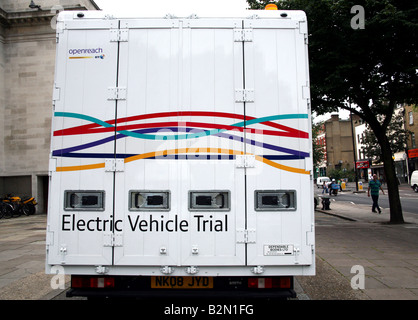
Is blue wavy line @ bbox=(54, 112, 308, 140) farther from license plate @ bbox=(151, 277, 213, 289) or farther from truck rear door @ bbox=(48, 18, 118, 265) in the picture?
license plate @ bbox=(151, 277, 213, 289)

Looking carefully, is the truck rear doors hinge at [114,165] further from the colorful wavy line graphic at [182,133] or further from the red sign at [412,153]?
the red sign at [412,153]

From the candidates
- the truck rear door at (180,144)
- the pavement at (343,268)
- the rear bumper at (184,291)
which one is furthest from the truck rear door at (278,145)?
the pavement at (343,268)

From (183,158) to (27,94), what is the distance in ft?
68.7

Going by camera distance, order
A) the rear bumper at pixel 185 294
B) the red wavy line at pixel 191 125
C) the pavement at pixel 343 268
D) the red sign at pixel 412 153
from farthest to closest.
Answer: the red sign at pixel 412 153, the pavement at pixel 343 268, the red wavy line at pixel 191 125, the rear bumper at pixel 185 294

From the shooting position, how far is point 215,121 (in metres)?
3.43

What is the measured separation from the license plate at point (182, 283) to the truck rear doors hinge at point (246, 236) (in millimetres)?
537

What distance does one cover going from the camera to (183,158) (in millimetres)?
3393

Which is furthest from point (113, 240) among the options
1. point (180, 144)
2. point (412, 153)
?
point (412, 153)

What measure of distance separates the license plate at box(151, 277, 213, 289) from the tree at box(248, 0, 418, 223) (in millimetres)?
8766

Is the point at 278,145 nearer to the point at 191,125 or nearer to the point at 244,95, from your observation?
the point at 244,95

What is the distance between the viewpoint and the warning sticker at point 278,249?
3316 mm

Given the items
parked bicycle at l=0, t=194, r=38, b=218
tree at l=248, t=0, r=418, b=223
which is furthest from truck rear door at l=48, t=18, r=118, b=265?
parked bicycle at l=0, t=194, r=38, b=218
